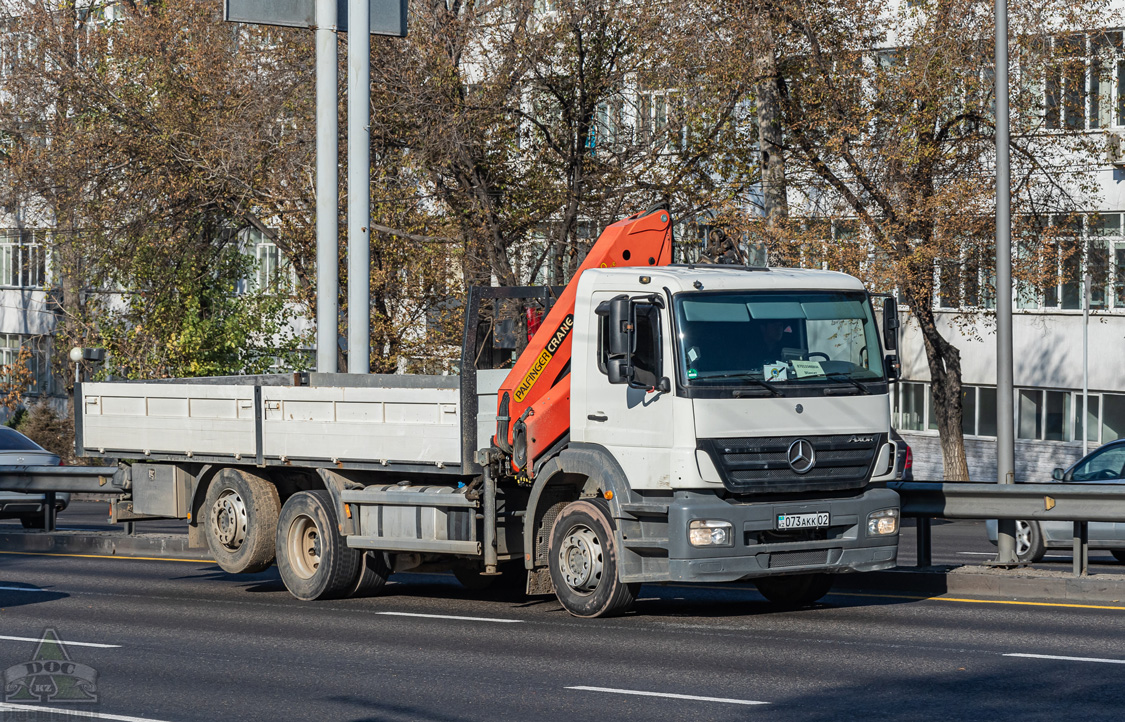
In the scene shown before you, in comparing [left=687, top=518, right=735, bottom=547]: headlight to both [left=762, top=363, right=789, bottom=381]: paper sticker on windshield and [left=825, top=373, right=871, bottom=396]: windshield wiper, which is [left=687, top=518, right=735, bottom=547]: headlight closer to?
[left=762, top=363, right=789, bottom=381]: paper sticker on windshield

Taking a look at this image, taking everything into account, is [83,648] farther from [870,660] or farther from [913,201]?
[913,201]

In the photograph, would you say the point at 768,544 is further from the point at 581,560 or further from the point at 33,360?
the point at 33,360

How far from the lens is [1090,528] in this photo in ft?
56.3

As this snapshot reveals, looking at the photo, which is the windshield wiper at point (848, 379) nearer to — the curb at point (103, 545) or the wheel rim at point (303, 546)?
the wheel rim at point (303, 546)

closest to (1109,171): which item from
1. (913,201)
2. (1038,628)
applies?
(913,201)

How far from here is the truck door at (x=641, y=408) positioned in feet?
38.1

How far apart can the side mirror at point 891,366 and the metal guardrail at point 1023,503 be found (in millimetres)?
1707

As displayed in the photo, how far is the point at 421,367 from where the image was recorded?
32625 mm

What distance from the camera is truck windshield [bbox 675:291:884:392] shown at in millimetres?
11617

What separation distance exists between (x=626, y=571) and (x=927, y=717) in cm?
395

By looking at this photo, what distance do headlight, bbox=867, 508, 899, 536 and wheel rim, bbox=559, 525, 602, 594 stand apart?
205 cm

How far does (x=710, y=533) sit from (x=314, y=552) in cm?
439

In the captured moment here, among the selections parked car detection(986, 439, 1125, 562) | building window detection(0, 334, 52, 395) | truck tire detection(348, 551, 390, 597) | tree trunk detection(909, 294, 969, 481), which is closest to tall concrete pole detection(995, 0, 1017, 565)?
parked car detection(986, 439, 1125, 562)

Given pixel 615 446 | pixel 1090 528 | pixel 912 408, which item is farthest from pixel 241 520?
pixel 912 408
